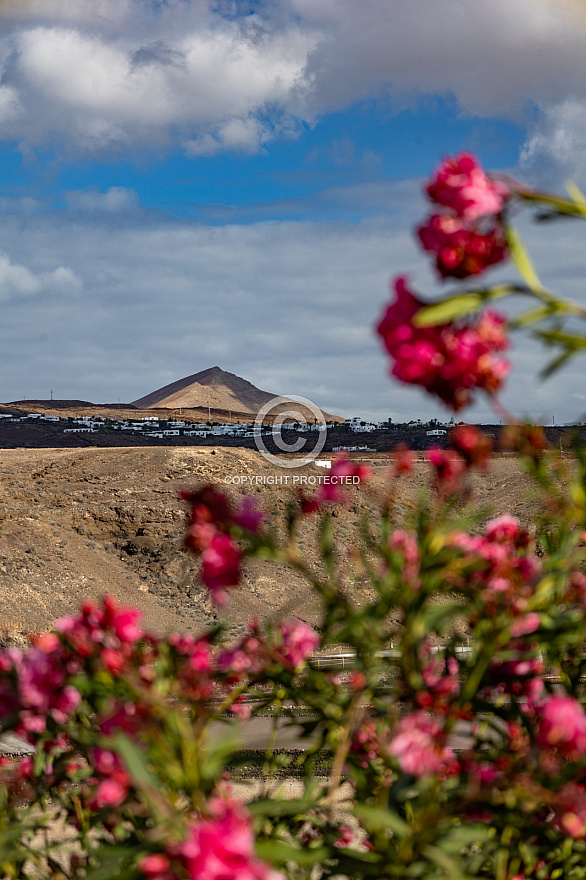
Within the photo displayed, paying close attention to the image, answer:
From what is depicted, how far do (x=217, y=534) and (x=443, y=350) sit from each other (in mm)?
807

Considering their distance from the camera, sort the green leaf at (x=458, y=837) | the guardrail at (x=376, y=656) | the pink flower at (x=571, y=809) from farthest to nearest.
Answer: the guardrail at (x=376, y=656) → the green leaf at (x=458, y=837) → the pink flower at (x=571, y=809)

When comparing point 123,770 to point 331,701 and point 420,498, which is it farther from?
point 420,498

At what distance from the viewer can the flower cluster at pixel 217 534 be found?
2.25 metres

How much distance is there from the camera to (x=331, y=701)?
2889mm

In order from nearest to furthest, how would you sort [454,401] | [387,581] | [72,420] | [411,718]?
[411,718], [454,401], [387,581], [72,420]

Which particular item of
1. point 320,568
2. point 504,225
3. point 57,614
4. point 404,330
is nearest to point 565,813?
point 404,330

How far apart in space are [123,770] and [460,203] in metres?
1.68

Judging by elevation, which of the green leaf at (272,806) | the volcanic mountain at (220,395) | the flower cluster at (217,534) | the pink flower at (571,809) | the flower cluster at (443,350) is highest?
the volcanic mountain at (220,395)

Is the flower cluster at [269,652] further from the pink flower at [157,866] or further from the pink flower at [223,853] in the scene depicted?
the pink flower at [223,853]

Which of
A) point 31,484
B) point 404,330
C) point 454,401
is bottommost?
point 31,484

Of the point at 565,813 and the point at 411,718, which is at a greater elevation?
the point at 411,718

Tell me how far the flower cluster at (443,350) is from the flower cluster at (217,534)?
610mm

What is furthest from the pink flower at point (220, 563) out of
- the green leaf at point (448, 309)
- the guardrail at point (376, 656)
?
the green leaf at point (448, 309)

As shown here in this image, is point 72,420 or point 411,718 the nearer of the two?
point 411,718
